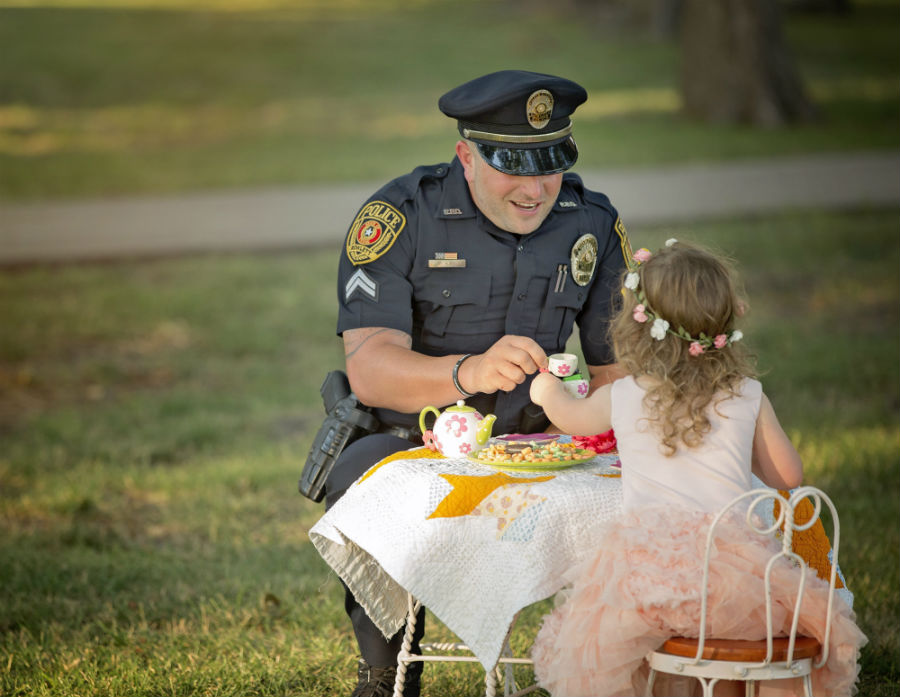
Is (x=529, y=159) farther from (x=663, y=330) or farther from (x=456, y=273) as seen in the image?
(x=663, y=330)

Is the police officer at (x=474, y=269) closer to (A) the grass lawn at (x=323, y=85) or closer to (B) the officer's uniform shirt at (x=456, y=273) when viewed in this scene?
(B) the officer's uniform shirt at (x=456, y=273)

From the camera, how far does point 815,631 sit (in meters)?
2.46

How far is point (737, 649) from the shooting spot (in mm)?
2383

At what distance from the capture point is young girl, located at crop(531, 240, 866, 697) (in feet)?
7.91

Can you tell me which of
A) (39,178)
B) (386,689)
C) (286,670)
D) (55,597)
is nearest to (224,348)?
(55,597)

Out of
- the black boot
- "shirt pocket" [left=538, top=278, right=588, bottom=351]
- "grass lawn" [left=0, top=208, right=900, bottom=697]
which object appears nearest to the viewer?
the black boot

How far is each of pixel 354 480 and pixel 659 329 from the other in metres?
0.99

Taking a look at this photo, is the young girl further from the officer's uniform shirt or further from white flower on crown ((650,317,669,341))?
the officer's uniform shirt

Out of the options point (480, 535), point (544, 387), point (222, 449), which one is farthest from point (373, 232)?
point (222, 449)

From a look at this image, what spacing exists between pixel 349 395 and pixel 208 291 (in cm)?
579

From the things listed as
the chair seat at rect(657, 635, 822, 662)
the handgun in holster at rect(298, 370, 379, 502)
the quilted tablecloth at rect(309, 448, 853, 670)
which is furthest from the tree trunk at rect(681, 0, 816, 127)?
the chair seat at rect(657, 635, 822, 662)

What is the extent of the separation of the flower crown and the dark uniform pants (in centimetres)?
88

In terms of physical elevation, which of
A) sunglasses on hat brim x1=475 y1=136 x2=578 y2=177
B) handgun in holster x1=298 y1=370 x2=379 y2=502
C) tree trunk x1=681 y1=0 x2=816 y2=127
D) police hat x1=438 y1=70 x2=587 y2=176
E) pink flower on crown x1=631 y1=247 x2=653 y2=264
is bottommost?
handgun in holster x1=298 y1=370 x2=379 y2=502

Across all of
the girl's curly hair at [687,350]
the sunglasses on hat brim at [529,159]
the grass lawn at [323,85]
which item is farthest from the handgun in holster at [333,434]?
the grass lawn at [323,85]
